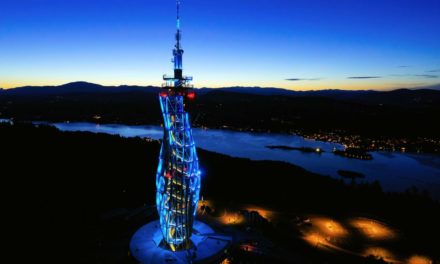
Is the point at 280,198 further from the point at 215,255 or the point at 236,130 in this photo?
the point at 236,130

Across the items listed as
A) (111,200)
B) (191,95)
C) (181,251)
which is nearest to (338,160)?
(111,200)

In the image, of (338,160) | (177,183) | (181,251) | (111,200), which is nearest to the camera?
(177,183)

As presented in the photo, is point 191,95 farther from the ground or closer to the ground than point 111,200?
farther from the ground

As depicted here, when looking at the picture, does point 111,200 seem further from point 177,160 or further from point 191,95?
point 191,95

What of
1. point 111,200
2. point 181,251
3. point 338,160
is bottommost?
point 338,160

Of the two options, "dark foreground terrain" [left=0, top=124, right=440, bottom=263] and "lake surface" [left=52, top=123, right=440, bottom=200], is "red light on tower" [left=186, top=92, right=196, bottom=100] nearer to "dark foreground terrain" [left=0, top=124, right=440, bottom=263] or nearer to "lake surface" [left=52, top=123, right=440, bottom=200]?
"dark foreground terrain" [left=0, top=124, right=440, bottom=263]

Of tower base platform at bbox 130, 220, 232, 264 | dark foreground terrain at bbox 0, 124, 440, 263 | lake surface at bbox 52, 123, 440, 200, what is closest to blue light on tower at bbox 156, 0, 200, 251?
tower base platform at bbox 130, 220, 232, 264

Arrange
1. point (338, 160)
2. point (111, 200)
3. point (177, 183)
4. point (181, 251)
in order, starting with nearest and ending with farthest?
1. point (177, 183)
2. point (181, 251)
3. point (111, 200)
4. point (338, 160)
